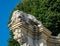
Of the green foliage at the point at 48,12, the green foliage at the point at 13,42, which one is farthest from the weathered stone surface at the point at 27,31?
the green foliage at the point at 13,42

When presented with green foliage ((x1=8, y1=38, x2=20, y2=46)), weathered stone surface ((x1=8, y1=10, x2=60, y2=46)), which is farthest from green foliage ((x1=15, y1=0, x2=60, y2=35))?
weathered stone surface ((x1=8, y1=10, x2=60, y2=46))

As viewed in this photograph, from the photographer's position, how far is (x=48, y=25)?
23047mm

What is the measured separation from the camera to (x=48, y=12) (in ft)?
78.4

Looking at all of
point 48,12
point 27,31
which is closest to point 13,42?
point 48,12

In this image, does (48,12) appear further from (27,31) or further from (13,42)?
(27,31)

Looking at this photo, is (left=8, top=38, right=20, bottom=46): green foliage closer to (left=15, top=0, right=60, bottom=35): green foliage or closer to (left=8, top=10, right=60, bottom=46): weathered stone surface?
(left=15, top=0, right=60, bottom=35): green foliage

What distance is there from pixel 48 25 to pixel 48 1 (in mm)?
2580

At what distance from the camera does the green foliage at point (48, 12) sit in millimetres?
23188

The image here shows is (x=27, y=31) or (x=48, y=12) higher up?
(x=27, y=31)

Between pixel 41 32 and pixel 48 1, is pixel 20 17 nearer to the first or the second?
pixel 41 32

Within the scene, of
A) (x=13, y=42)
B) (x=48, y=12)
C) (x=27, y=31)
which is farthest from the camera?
(x=13, y=42)

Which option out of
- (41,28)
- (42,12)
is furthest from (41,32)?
(42,12)

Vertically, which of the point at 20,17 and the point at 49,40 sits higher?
the point at 20,17

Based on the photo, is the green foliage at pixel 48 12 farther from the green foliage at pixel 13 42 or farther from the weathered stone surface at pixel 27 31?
the weathered stone surface at pixel 27 31
